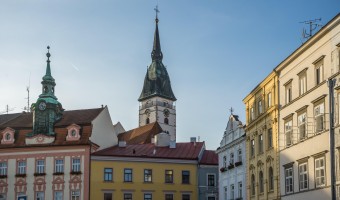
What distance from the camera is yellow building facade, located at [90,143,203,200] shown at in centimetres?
6775

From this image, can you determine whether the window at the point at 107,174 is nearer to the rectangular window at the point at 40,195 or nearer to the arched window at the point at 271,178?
→ the rectangular window at the point at 40,195

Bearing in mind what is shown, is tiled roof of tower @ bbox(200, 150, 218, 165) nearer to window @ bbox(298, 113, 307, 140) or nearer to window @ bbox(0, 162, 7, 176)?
window @ bbox(0, 162, 7, 176)

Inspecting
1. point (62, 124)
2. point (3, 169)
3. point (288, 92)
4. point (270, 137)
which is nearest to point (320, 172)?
point (288, 92)

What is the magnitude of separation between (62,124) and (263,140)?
33.0 m

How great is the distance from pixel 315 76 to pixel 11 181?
44.0 m

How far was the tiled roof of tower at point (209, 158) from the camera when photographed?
234ft

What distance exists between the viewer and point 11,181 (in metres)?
69.3

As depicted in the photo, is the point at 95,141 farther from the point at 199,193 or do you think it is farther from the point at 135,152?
the point at 199,193

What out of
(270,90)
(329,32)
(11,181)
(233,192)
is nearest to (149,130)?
(11,181)

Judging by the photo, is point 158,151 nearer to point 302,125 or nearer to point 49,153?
point 49,153

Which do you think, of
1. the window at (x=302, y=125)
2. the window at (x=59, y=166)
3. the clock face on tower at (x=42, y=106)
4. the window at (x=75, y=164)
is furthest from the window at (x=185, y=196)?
the window at (x=302, y=125)

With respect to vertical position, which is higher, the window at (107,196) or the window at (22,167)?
the window at (22,167)

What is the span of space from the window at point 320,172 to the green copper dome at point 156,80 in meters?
111

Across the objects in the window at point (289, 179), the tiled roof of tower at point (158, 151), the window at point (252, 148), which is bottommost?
the window at point (289, 179)
